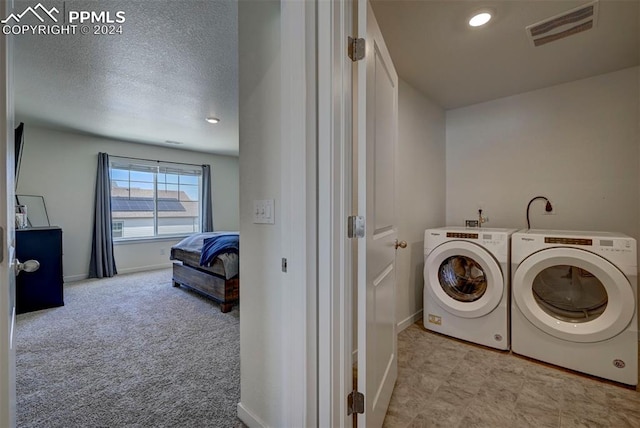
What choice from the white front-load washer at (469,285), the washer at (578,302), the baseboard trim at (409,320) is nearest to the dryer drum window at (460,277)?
the white front-load washer at (469,285)

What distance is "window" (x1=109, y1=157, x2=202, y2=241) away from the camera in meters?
4.94

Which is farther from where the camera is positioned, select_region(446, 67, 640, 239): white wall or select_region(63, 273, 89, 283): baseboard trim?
select_region(63, 273, 89, 283): baseboard trim

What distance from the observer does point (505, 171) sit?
2.93 metres

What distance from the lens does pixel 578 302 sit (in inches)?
79.1

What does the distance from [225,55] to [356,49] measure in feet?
5.08

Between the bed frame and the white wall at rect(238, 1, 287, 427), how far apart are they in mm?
1715

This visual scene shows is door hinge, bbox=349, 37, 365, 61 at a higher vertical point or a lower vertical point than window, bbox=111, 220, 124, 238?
higher

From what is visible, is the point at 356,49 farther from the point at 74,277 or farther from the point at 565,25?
the point at 74,277

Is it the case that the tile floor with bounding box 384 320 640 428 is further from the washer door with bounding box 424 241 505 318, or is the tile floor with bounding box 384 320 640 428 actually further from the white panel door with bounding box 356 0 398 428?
the washer door with bounding box 424 241 505 318

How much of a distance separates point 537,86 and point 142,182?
5867 mm

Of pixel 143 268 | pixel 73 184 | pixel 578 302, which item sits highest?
pixel 73 184

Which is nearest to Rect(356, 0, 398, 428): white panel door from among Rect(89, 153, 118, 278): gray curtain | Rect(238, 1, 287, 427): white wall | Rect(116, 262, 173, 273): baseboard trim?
Rect(238, 1, 287, 427): white wall

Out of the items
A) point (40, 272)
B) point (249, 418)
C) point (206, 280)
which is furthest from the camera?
point (206, 280)

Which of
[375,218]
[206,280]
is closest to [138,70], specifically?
[206,280]
